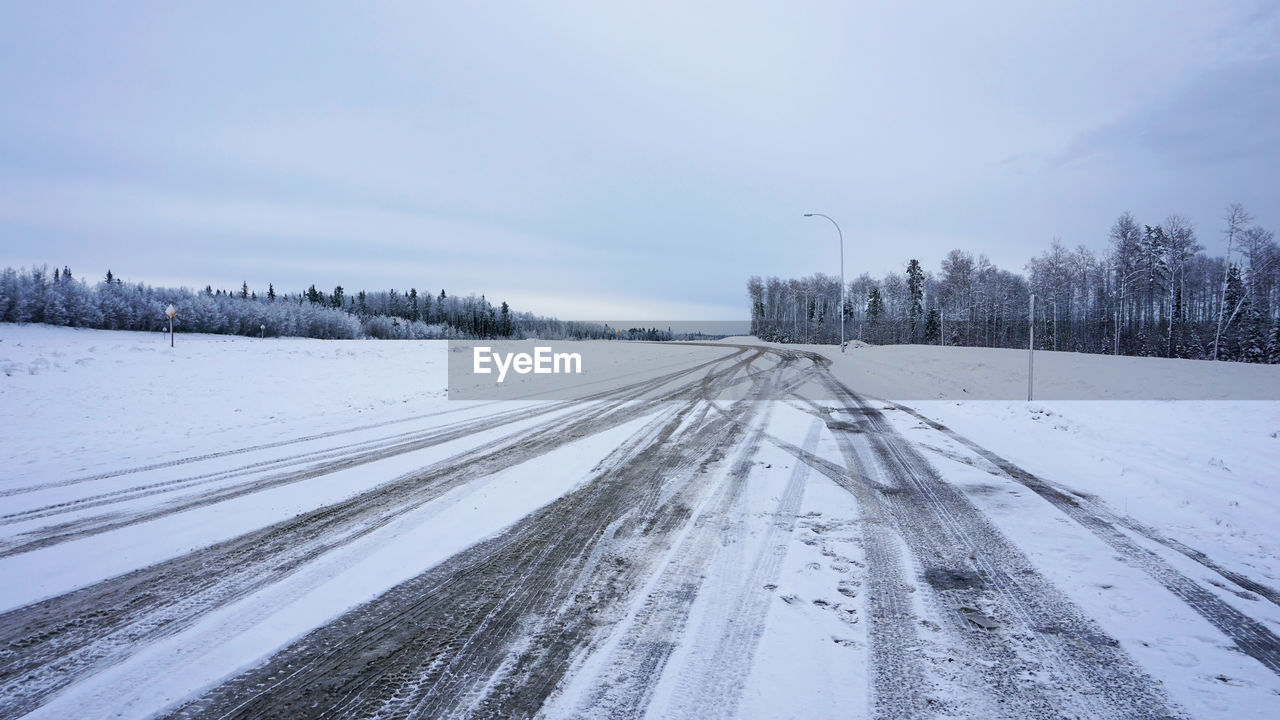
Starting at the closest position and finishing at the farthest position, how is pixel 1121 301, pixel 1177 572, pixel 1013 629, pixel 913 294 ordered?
pixel 1013 629 → pixel 1177 572 → pixel 1121 301 → pixel 913 294

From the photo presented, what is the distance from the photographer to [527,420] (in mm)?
9930

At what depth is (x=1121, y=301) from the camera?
43.7 meters

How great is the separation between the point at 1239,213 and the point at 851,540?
46213 millimetres

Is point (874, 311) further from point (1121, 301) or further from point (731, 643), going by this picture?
point (731, 643)

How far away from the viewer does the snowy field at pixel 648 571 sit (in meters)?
2.42

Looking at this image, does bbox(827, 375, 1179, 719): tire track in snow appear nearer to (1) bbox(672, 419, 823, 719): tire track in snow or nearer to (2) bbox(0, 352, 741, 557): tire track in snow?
(1) bbox(672, 419, 823, 719): tire track in snow

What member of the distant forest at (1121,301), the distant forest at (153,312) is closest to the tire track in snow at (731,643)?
the distant forest at (1121,301)

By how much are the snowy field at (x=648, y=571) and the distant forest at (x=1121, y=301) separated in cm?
4246

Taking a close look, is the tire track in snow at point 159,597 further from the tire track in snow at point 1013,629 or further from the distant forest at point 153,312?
the distant forest at point 153,312

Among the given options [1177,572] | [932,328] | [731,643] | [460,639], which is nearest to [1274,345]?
[932,328]

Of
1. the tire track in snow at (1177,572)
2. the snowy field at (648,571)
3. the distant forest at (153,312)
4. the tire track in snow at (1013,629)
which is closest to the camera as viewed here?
the tire track in snow at (1013,629)

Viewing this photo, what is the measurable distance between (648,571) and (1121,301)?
5762 centimetres

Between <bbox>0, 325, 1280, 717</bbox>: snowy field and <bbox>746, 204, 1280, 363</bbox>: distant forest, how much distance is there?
42455mm

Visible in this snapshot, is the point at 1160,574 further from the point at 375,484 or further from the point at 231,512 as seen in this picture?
the point at 231,512
